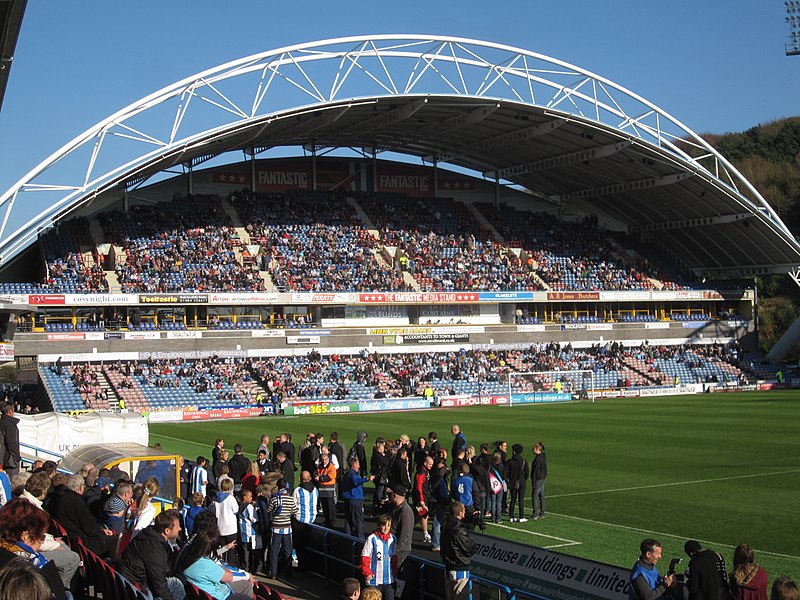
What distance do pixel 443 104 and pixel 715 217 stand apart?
2501cm

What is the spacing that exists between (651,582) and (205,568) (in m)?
4.49

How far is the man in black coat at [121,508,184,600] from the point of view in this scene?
28.9ft

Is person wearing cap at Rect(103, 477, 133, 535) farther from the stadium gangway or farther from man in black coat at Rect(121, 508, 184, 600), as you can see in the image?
the stadium gangway

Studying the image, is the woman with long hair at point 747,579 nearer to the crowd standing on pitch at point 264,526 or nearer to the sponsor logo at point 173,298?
the crowd standing on pitch at point 264,526

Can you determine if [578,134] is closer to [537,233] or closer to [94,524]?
[537,233]

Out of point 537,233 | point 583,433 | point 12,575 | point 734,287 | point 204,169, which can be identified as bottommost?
point 583,433

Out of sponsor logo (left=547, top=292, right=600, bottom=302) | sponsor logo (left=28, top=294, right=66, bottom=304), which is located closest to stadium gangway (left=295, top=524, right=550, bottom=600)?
sponsor logo (left=28, top=294, right=66, bottom=304)

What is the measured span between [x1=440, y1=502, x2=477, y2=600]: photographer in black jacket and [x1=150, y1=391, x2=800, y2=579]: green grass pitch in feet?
15.3

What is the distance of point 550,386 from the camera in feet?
195

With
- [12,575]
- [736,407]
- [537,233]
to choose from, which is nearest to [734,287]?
[537,233]

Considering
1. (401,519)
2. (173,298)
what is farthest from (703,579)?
(173,298)

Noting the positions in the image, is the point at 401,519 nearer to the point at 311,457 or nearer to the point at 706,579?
the point at 706,579

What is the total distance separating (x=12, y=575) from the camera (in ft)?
14.9

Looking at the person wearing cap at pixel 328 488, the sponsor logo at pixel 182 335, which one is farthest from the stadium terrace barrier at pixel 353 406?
the person wearing cap at pixel 328 488
